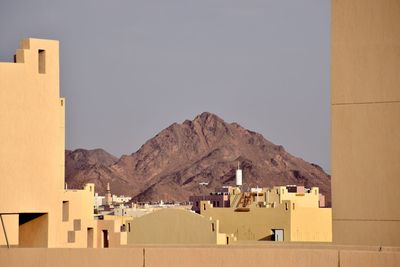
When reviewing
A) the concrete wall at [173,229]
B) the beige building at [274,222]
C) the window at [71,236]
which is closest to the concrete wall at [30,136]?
the window at [71,236]

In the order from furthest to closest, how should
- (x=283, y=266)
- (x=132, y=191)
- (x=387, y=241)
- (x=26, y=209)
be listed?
(x=132, y=191) → (x=26, y=209) → (x=387, y=241) → (x=283, y=266)

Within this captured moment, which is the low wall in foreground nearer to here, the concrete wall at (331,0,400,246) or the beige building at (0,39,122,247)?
the concrete wall at (331,0,400,246)

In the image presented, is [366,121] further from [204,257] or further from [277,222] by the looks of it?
[277,222]

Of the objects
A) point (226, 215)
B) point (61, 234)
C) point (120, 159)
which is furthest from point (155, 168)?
point (61, 234)

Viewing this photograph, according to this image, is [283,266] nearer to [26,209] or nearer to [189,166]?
[26,209]

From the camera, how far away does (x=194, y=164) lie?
5541 inches

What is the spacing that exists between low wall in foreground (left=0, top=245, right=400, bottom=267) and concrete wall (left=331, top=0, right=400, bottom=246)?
117cm

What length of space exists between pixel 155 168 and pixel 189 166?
6.58 metres

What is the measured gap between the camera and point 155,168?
144875 millimetres

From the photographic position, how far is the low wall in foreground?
5.50 meters

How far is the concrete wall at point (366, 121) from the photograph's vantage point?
7129mm

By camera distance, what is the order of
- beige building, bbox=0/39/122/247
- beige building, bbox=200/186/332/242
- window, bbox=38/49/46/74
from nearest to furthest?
1. beige building, bbox=0/39/122/247
2. window, bbox=38/49/46/74
3. beige building, bbox=200/186/332/242

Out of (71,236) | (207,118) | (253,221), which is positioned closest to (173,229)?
(253,221)

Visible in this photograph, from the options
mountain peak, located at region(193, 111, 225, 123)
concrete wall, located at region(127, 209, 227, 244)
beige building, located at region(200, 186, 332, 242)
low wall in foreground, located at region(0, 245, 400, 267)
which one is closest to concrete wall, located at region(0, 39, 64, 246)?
low wall in foreground, located at region(0, 245, 400, 267)
